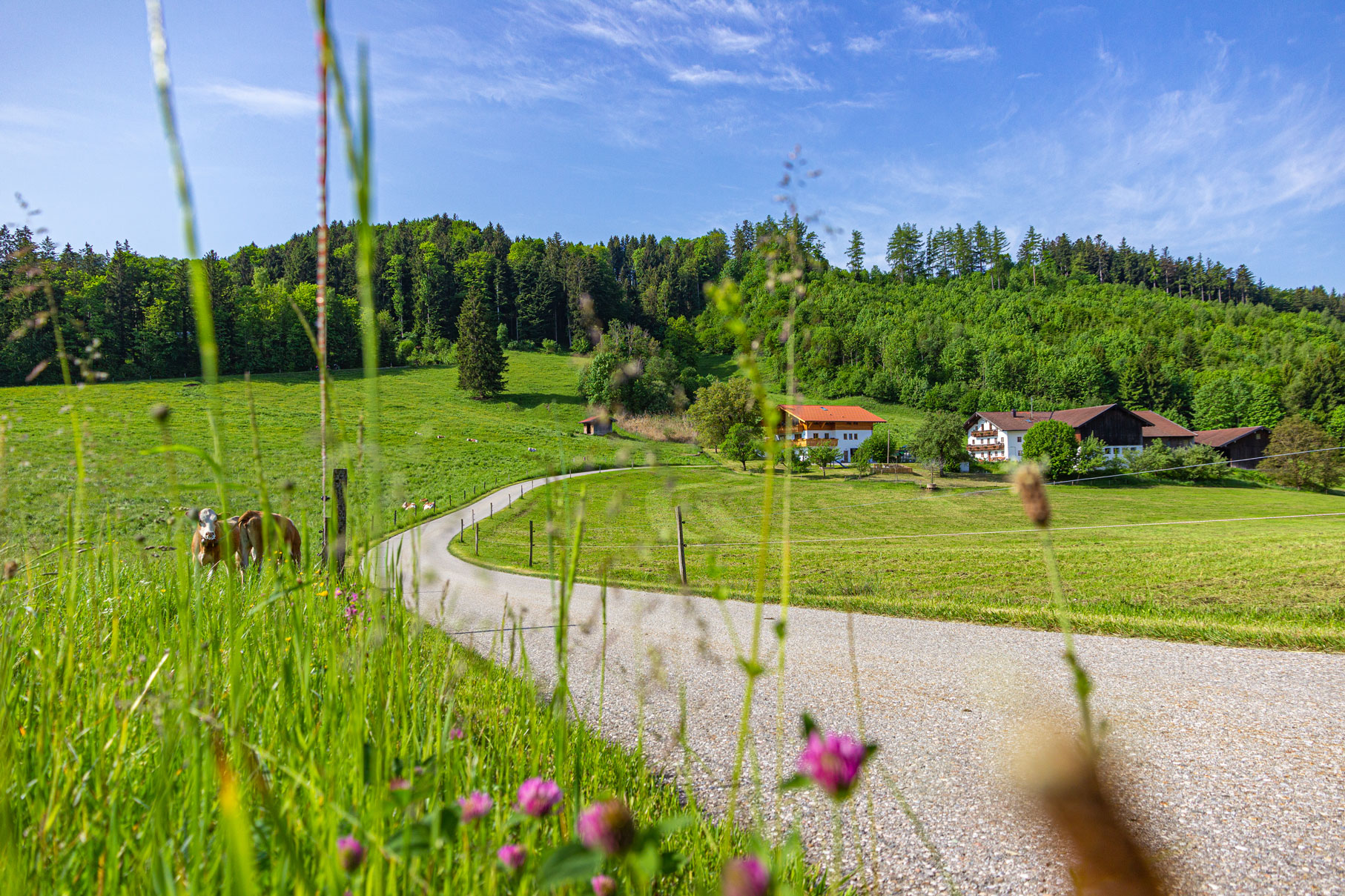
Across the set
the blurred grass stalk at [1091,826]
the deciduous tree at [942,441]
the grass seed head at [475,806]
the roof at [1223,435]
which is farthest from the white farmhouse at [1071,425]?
the blurred grass stalk at [1091,826]

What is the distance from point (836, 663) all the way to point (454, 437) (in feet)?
108

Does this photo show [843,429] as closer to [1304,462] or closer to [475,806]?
[1304,462]

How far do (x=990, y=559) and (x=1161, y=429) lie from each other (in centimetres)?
6171

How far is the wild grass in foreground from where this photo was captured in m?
0.84

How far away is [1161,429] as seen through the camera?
61844mm

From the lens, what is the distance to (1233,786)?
3146mm

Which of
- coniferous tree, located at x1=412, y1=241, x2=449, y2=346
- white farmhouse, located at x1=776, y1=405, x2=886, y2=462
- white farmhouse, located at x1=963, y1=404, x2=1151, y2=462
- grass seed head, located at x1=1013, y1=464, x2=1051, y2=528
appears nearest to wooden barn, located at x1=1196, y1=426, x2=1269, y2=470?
white farmhouse, located at x1=963, y1=404, x2=1151, y2=462

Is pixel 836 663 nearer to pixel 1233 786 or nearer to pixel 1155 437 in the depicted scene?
pixel 1233 786

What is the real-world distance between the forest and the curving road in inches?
149

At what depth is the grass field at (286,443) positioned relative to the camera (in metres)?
1.30

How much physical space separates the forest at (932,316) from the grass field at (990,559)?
4.76 metres

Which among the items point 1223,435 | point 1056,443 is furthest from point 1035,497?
point 1223,435

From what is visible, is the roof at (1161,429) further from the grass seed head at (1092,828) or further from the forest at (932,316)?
the grass seed head at (1092,828)

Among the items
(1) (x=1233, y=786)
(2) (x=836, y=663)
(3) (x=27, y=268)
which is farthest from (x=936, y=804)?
(3) (x=27, y=268)
